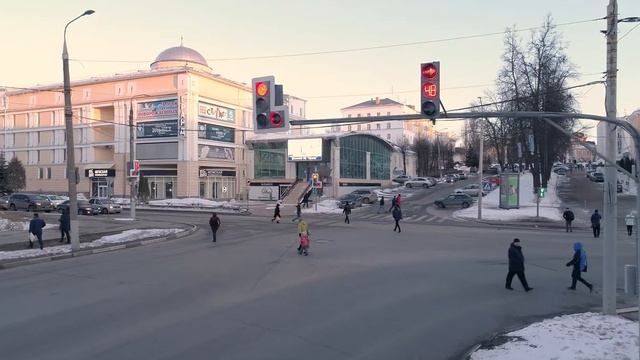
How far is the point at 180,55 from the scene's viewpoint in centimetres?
7388

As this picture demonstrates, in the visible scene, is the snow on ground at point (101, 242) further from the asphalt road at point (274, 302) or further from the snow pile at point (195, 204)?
the snow pile at point (195, 204)

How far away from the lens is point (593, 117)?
8289 millimetres

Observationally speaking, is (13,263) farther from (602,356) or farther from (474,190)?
(474,190)

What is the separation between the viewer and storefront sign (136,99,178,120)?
216 feet

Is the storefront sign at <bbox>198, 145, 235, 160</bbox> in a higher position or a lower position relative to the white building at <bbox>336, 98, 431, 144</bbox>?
lower

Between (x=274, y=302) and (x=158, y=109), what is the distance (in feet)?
200

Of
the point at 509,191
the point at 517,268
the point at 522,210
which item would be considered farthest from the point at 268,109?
the point at 509,191

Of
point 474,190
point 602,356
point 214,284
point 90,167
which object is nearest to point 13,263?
point 214,284

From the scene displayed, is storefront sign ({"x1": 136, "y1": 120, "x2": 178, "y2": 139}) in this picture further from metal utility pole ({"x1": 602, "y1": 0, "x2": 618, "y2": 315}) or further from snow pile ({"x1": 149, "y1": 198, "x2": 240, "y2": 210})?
metal utility pole ({"x1": 602, "y1": 0, "x2": 618, "y2": 315})

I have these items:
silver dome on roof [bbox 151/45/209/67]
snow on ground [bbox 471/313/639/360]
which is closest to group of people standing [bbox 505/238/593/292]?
snow on ground [bbox 471/313/639/360]

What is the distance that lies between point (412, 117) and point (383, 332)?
13.9ft

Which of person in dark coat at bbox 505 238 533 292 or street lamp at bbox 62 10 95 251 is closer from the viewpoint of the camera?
person in dark coat at bbox 505 238 533 292

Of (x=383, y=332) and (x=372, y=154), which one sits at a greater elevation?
(x=372, y=154)

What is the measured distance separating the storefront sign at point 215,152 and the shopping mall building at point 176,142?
0.13m
